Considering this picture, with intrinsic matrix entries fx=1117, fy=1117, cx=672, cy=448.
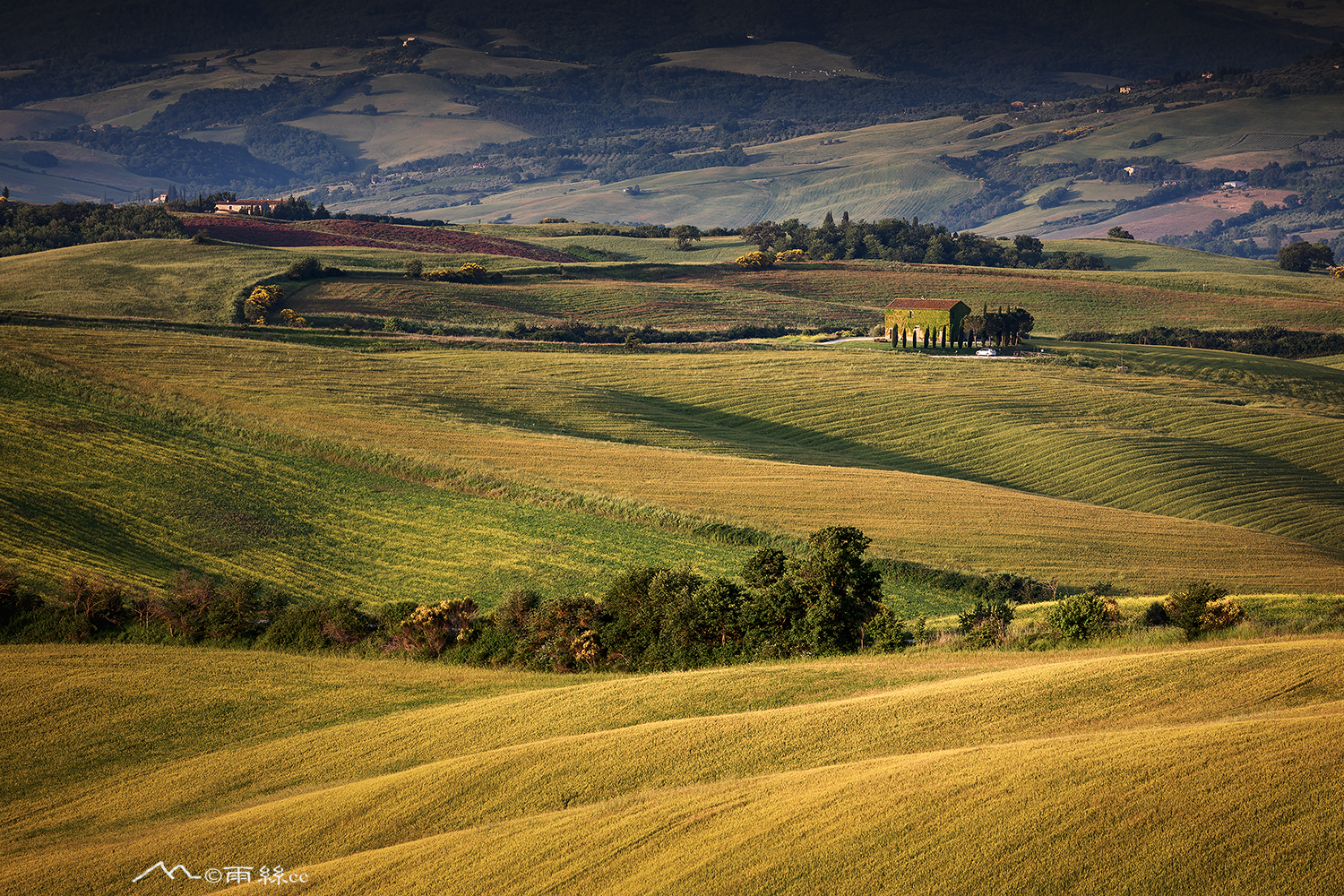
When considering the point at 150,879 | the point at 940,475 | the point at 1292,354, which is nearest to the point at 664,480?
the point at 940,475

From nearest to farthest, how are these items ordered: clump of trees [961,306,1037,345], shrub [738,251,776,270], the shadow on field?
the shadow on field
clump of trees [961,306,1037,345]
shrub [738,251,776,270]

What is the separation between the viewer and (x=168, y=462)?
49.9 meters

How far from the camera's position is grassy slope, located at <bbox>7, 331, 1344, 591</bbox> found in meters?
45.8

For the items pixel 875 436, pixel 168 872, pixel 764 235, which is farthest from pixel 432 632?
pixel 764 235

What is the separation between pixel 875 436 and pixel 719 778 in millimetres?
53440

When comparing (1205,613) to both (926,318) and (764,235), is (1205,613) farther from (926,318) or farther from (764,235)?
(764,235)

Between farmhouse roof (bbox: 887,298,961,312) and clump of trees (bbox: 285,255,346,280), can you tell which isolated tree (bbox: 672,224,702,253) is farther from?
farmhouse roof (bbox: 887,298,961,312)

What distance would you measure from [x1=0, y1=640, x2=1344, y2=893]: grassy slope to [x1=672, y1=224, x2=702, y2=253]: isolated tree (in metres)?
160

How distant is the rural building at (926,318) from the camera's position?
99875mm

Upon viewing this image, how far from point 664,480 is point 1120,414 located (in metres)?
36.7

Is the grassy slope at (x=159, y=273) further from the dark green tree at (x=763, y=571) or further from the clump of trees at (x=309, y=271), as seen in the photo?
the dark green tree at (x=763, y=571)

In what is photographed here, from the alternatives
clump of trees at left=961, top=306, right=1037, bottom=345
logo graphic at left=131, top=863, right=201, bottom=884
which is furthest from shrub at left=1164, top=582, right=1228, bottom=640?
clump of trees at left=961, top=306, right=1037, bottom=345

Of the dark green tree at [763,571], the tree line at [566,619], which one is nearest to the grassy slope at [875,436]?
the dark green tree at [763,571]

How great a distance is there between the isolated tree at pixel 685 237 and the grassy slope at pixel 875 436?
3759 inches
